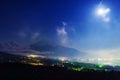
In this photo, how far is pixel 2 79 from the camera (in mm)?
103875

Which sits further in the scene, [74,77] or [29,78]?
[74,77]

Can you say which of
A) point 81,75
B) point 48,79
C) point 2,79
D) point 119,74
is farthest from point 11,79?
point 119,74

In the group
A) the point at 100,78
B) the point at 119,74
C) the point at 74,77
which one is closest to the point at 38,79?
Answer: the point at 74,77

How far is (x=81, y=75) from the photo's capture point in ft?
431

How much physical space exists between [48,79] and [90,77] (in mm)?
21612

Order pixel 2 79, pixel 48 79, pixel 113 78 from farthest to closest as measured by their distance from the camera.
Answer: pixel 113 78 → pixel 48 79 → pixel 2 79

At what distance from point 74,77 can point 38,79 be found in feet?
71.4

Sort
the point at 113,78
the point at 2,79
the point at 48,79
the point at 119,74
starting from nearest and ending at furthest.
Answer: the point at 2,79 → the point at 48,79 → the point at 113,78 → the point at 119,74

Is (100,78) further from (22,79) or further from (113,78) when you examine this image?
(22,79)

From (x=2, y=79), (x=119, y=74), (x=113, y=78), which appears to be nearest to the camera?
(x=2, y=79)

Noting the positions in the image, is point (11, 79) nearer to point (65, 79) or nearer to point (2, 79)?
point (2, 79)

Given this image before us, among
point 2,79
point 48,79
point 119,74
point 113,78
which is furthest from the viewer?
point 119,74

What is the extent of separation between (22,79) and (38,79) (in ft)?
23.5

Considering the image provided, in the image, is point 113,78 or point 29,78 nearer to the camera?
point 29,78
